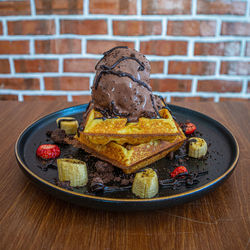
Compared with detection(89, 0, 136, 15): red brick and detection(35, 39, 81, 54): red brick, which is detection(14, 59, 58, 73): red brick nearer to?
detection(35, 39, 81, 54): red brick

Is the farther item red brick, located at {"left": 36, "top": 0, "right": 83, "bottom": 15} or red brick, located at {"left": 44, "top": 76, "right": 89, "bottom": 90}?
red brick, located at {"left": 44, "top": 76, "right": 89, "bottom": 90}

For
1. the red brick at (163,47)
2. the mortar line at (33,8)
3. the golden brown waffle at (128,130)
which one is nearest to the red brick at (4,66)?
the mortar line at (33,8)

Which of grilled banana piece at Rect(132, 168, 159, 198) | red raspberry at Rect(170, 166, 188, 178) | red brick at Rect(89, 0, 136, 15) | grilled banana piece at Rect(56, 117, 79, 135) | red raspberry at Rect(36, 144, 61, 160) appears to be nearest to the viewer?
grilled banana piece at Rect(132, 168, 159, 198)

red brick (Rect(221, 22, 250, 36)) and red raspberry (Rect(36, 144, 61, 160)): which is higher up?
red brick (Rect(221, 22, 250, 36))

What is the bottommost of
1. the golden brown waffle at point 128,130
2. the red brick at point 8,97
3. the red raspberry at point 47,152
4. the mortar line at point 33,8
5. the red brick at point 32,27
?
the red brick at point 8,97

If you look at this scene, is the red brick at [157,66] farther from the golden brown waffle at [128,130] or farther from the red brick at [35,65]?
the golden brown waffle at [128,130]

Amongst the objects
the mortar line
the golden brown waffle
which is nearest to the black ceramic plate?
the golden brown waffle
